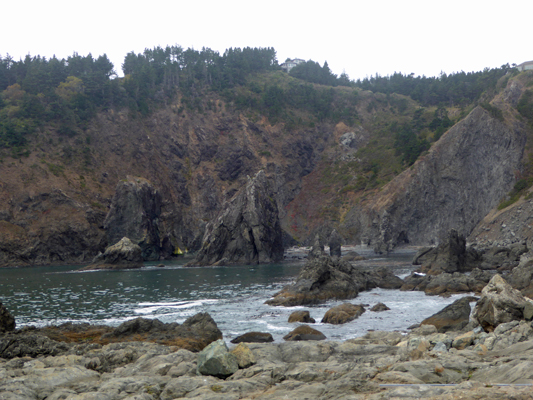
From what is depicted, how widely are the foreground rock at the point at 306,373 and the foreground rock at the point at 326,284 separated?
65.3ft

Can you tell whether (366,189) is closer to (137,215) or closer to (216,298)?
(137,215)

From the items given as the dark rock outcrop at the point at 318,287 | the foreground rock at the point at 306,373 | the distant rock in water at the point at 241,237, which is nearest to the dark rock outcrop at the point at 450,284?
the dark rock outcrop at the point at 318,287

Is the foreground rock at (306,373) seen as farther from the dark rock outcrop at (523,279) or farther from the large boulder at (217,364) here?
the dark rock outcrop at (523,279)

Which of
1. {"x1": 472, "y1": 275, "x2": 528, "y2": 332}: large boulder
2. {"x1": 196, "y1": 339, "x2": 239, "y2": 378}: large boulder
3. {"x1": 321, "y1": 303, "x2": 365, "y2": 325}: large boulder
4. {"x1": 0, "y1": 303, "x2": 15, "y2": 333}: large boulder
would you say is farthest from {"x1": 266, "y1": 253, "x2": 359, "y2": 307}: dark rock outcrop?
{"x1": 196, "y1": 339, "x2": 239, "y2": 378}: large boulder

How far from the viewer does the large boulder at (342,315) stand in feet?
98.9

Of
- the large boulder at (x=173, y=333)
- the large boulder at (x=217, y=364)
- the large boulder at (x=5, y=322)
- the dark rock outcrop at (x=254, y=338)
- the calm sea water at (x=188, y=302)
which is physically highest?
the large boulder at (x=217, y=364)

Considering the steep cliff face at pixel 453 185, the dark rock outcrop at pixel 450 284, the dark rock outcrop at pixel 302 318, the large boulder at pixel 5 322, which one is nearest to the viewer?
the large boulder at pixel 5 322

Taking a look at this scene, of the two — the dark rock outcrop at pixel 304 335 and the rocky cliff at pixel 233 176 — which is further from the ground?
the rocky cliff at pixel 233 176

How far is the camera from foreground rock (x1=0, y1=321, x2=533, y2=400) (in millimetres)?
10852

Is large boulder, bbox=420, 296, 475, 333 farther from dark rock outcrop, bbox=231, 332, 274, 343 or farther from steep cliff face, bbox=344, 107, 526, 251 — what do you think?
steep cliff face, bbox=344, 107, 526, 251

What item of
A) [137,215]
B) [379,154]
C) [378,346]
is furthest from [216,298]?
[379,154]

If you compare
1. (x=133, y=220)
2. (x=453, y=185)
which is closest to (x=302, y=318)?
(x=133, y=220)

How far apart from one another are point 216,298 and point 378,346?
87.5 ft

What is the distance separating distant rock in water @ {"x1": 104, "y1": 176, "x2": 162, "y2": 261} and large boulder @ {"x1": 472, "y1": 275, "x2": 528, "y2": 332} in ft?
289
